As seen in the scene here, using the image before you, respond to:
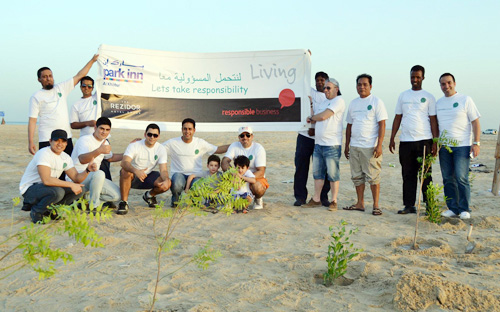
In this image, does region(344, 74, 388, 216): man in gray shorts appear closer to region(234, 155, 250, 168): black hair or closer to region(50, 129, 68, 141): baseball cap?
region(234, 155, 250, 168): black hair

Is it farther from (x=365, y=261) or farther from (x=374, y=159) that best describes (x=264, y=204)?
(x=365, y=261)

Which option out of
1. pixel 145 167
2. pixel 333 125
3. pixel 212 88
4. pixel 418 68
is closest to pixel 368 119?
pixel 333 125

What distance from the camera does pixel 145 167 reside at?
21.8 ft

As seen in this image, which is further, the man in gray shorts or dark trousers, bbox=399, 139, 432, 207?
the man in gray shorts

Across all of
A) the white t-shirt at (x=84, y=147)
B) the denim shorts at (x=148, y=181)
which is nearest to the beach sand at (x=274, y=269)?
the denim shorts at (x=148, y=181)

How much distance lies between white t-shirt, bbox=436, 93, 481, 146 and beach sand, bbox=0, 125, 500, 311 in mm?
1135

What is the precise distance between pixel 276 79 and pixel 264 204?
7.30 ft

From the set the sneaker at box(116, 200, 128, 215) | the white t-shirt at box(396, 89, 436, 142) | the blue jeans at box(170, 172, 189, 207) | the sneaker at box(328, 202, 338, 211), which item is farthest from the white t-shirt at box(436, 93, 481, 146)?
the sneaker at box(116, 200, 128, 215)

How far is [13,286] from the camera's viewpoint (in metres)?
3.61

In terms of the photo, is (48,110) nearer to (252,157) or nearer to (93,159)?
(93,159)

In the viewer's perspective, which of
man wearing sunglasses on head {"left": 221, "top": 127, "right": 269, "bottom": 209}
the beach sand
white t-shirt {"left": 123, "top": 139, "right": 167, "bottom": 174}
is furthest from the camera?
man wearing sunglasses on head {"left": 221, "top": 127, "right": 269, "bottom": 209}

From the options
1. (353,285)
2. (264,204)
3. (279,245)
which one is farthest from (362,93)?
(353,285)

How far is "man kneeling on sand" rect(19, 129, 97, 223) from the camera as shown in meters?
5.55

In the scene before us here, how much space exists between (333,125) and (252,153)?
128 cm
